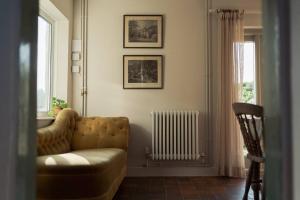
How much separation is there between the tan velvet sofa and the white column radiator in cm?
52

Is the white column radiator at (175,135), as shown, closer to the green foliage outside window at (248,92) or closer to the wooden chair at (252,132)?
the green foliage outside window at (248,92)

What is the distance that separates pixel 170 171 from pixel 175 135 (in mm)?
519

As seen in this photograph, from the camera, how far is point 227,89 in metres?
4.10

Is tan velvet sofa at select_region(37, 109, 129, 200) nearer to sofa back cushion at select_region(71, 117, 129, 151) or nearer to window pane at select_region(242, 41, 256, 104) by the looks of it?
sofa back cushion at select_region(71, 117, 129, 151)

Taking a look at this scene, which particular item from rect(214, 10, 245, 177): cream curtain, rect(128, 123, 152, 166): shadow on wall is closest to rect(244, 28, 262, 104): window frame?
rect(214, 10, 245, 177): cream curtain

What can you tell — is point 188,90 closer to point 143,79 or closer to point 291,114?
point 143,79

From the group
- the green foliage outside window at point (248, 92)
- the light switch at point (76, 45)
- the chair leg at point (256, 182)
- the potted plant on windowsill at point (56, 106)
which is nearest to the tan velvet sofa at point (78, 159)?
the potted plant on windowsill at point (56, 106)

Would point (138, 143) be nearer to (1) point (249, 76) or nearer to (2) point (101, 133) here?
(2) point (101, 133)

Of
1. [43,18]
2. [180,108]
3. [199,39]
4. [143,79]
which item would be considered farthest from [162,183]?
[43,18]

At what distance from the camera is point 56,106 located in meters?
3.76

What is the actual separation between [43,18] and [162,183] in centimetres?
243

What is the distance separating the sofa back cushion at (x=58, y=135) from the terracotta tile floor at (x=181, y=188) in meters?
0.77

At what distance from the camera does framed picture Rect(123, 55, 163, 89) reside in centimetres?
423

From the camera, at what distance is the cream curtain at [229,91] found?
404cm
